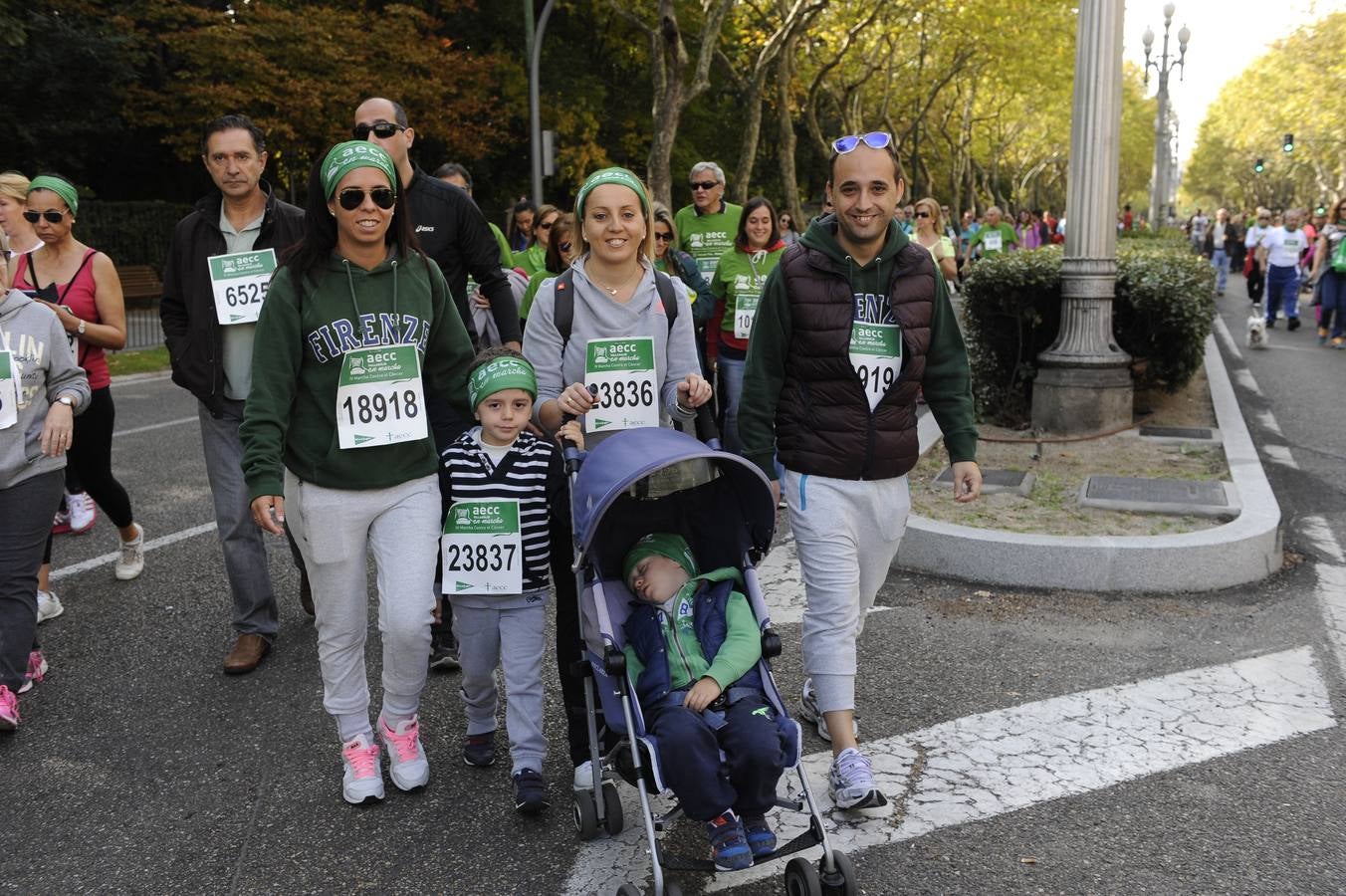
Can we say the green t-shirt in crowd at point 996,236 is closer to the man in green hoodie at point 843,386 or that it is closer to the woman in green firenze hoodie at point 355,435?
the man in green hoodie at point 843,386

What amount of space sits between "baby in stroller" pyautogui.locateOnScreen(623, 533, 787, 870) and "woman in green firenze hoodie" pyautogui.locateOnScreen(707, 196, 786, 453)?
3.99 meters

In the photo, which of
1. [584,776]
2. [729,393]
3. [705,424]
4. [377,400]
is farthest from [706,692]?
[729,393]

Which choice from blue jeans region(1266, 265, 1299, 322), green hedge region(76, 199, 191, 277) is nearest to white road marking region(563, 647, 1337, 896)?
blue jeans region(1266, 265, 1299, 322)

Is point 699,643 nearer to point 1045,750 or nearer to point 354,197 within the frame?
point 1045,750

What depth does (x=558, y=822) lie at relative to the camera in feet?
12.3

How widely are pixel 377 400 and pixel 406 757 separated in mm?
1173

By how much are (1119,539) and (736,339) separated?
269cm

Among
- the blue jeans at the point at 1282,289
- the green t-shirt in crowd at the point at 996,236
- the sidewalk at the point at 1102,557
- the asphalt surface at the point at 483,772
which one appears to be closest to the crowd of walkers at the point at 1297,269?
the blue jeans at the point at 1282,289

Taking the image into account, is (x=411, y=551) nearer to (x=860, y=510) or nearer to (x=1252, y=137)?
(x=860, y=510)

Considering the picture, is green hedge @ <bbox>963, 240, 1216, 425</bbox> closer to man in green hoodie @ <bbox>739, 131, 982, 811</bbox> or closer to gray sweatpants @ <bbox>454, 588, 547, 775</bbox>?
man in green hoodie @ <bbox>739, 131, 982, 811</bbox>

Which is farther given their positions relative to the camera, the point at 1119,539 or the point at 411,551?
the point at 1119,539

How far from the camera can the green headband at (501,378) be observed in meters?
3.81

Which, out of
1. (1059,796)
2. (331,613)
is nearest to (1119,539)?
(1059,796)

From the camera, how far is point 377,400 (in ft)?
12.7
